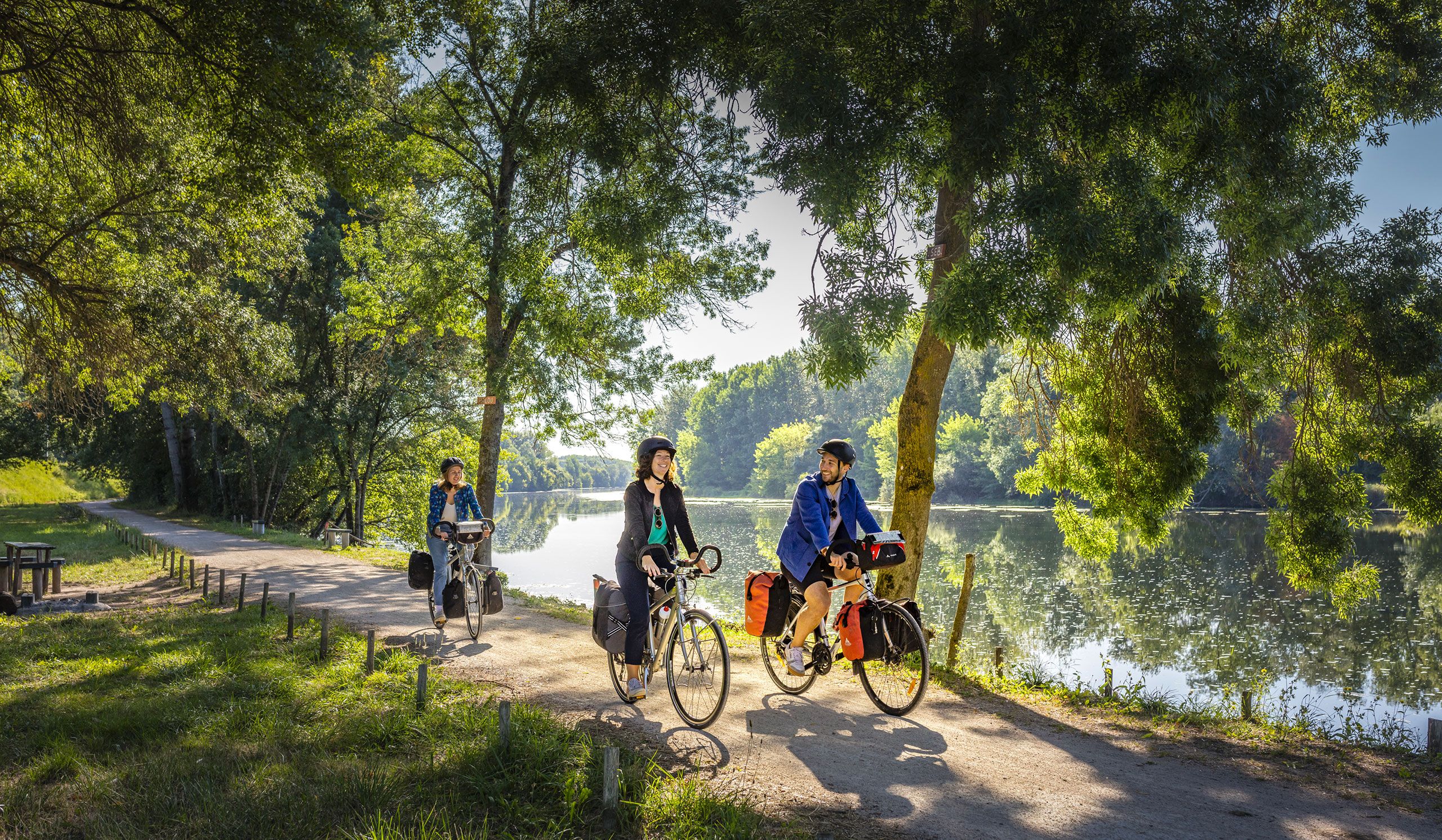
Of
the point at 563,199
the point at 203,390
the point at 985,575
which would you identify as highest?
the point at 563,199

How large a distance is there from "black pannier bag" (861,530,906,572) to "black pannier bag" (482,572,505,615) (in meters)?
4.57

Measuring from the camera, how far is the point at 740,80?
7.88m

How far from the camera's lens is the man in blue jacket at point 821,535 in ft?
19.7

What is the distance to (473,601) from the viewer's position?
29.3ft

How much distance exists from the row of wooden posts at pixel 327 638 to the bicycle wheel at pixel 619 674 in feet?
3.59

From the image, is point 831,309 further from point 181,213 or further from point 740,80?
point 181,213

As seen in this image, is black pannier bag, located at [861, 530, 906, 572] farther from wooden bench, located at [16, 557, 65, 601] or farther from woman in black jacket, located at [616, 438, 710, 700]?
wooden bench, located at [16, 557, 65, 601]

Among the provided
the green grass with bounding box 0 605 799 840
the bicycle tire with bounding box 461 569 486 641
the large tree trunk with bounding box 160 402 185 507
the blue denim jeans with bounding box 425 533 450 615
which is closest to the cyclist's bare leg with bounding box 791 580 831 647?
the green grass with bounding box 0 605 799 840

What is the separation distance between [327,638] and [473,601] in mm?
1556

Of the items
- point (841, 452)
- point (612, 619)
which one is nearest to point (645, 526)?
point (612, 619)

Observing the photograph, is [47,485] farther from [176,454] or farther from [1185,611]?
[1185,611]

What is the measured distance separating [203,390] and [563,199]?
10.3 meters

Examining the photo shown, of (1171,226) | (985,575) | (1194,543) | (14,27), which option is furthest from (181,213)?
(1194,543)

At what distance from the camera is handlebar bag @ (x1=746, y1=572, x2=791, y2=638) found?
6.29m
